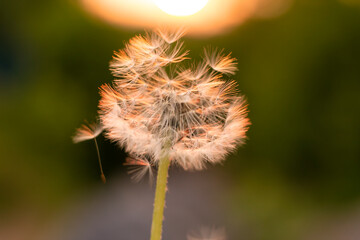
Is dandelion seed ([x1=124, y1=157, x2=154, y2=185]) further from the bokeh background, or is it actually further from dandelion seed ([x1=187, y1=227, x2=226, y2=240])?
the bokeh background

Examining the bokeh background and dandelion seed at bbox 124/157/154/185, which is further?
the bokeh background

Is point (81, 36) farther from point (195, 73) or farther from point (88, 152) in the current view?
point (195, 73)

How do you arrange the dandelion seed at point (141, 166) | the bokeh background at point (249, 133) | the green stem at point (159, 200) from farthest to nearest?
the bokeh background at point (249, 133), the dandelion seed at point (141, 166), the green stem at point (159, 200)

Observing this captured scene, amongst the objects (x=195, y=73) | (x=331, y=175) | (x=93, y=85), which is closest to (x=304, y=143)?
(x=331, y=175)

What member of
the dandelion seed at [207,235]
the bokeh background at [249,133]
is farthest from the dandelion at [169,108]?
the bokeh background at [249,133]

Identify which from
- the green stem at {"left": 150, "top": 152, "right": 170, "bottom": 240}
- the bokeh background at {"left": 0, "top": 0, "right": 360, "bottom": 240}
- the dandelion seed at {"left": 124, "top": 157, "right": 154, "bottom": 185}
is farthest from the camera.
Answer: the bokeh background at {"left": 0, "top": 0, "right": 360, "bottom": 240}

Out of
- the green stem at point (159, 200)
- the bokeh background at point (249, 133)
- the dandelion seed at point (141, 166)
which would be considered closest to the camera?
the green stem at point (159, 200)

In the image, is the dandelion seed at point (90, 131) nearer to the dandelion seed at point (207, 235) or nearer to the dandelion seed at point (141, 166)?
the dandelion seed at point (141, 166)

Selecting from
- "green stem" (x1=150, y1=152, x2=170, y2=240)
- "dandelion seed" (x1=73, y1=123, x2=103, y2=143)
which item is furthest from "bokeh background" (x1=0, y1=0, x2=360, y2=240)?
"green stem" (x1=150, y1=152, x2=170, y2=240)
